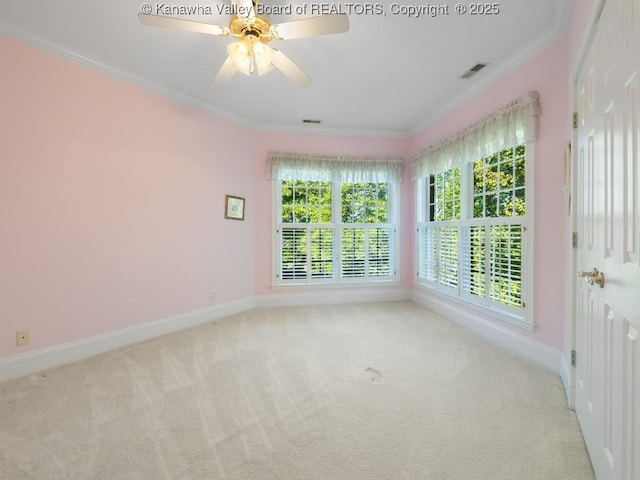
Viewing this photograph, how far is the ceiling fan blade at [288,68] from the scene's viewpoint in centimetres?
222

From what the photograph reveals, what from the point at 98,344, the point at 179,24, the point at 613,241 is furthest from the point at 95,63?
the point at 613,241

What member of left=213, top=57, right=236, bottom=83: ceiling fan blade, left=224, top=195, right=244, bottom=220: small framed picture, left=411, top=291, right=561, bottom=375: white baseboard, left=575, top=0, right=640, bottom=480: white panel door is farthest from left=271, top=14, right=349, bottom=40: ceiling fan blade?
left=411, top=291, right=561, bottom=375: white baseboard

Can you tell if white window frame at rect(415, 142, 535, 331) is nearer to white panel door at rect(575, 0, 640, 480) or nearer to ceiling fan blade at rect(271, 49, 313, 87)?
white panel door at rect(575, 0, 640, 480)

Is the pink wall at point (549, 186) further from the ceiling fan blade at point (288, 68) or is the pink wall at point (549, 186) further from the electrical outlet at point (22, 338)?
the electrical outlet at point (22, 338)

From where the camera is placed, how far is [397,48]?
2.65 metres

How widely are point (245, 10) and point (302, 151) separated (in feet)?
9.14

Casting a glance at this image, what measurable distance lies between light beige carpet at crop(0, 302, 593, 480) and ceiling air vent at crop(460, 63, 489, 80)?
100 inches

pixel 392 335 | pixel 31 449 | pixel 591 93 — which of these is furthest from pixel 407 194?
pixel 31 449

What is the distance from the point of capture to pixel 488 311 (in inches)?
128

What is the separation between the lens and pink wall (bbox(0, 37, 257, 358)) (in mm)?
2414

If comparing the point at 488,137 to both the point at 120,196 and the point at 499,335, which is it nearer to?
the point at 499,335

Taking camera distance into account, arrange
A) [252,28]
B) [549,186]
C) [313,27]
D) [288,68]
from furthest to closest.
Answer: [549,186] < [288,68] < [252,28] < [313,27]

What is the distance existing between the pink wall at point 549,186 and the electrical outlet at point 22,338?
394 cm

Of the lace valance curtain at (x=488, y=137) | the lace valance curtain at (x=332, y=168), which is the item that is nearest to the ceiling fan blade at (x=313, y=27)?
the lace valance curtain at (x=488, y=137)
